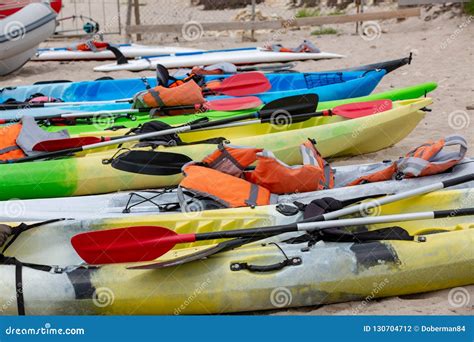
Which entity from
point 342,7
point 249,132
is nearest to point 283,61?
point 249,132

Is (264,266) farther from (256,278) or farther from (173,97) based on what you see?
(173,97)

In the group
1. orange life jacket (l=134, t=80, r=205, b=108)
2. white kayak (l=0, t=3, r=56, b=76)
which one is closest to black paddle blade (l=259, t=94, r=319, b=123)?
orange life jacket (l=134, t=80, r=205, b=108)

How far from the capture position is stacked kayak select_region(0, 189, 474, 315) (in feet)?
9.89

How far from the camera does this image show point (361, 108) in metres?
5.42

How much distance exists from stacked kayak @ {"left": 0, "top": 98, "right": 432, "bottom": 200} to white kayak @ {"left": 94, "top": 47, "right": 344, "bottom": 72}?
139 inches

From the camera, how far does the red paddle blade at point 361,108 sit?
Answer: 5.36 meters

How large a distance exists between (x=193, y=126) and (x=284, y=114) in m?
0.71

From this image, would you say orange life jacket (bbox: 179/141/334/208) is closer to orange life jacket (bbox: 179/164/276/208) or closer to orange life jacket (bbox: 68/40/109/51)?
orange life jacket (bbox: 179/164/276/208)

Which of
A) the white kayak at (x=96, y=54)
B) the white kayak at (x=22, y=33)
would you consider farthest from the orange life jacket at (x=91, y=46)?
the white kayak at (x=22, y=33)

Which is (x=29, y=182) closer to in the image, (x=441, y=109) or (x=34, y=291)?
(x=34, y=291)

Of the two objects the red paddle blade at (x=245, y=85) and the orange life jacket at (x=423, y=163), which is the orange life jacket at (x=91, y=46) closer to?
the red paddle blade at (x=245, y=85)

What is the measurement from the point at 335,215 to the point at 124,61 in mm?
6241

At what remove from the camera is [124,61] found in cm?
901

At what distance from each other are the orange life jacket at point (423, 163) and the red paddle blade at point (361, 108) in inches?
52.0
